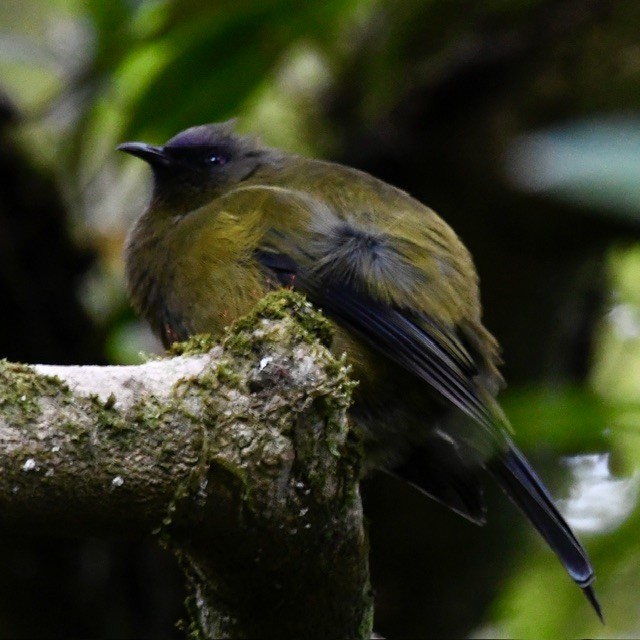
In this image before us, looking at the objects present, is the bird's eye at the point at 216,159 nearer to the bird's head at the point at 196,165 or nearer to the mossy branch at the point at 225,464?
the bird's head at the point at 196,165

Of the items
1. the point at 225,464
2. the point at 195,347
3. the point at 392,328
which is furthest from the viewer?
the point at 392,328

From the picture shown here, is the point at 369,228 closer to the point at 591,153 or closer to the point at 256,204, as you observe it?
the point at 256,204

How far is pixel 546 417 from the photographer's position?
3.34 m

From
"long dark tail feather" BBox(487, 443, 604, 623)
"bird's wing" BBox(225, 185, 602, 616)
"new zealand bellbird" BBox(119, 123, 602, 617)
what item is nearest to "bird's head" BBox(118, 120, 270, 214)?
"new zealand bellbird" BBox(119, 123, 602, 617)

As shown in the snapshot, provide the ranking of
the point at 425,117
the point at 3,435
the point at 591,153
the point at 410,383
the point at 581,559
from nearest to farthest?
1. the point at 3,435
2. the point at 591,153
3. the point at 581,559
4. the point at 410,383
5. the point at 425,117

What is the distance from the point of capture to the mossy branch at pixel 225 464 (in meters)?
2.14

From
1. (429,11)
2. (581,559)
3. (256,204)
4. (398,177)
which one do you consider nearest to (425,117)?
(398,177)

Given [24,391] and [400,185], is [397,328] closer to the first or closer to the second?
[24,391]

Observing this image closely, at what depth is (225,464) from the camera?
2.26 m

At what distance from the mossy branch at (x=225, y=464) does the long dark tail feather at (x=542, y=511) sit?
914 millimetres

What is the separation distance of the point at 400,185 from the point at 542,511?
2045 millimetres

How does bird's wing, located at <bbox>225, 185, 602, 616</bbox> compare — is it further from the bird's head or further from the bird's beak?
the bird's beak

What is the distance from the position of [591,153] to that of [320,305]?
0.91 m

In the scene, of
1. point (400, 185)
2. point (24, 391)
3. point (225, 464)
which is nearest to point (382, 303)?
point (225, 464)
